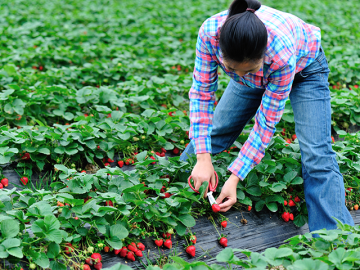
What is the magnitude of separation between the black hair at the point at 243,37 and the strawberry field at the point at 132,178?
826 millimetres

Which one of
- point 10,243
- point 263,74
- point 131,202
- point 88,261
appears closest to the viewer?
point 10,243

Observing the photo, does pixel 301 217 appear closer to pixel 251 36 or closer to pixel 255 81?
pixel 255 81

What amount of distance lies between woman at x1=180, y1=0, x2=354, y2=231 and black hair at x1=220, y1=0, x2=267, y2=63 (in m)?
0.12

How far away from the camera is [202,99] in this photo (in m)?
2.23

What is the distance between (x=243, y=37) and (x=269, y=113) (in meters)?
0.56

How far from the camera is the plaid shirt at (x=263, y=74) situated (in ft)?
6.20

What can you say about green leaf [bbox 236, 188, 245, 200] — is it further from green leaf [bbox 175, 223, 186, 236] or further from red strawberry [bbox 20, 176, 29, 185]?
red strawberry [bbox 20, 176, 29, 185]

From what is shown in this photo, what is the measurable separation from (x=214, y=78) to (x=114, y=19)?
15.7ft

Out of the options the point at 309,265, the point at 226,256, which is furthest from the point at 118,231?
the point at 309,265

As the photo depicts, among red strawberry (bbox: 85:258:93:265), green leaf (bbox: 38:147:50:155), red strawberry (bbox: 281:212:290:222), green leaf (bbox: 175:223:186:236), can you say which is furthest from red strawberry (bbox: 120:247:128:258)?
red strawberry (bbox: 281:212:290:222)

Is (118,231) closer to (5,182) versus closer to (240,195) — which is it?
(240,195)

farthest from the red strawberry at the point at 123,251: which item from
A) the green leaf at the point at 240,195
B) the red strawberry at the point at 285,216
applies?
the red strawberry at the point at 285,216

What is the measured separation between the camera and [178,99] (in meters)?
3.72

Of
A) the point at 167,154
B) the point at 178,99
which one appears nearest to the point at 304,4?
the point at 178,99
